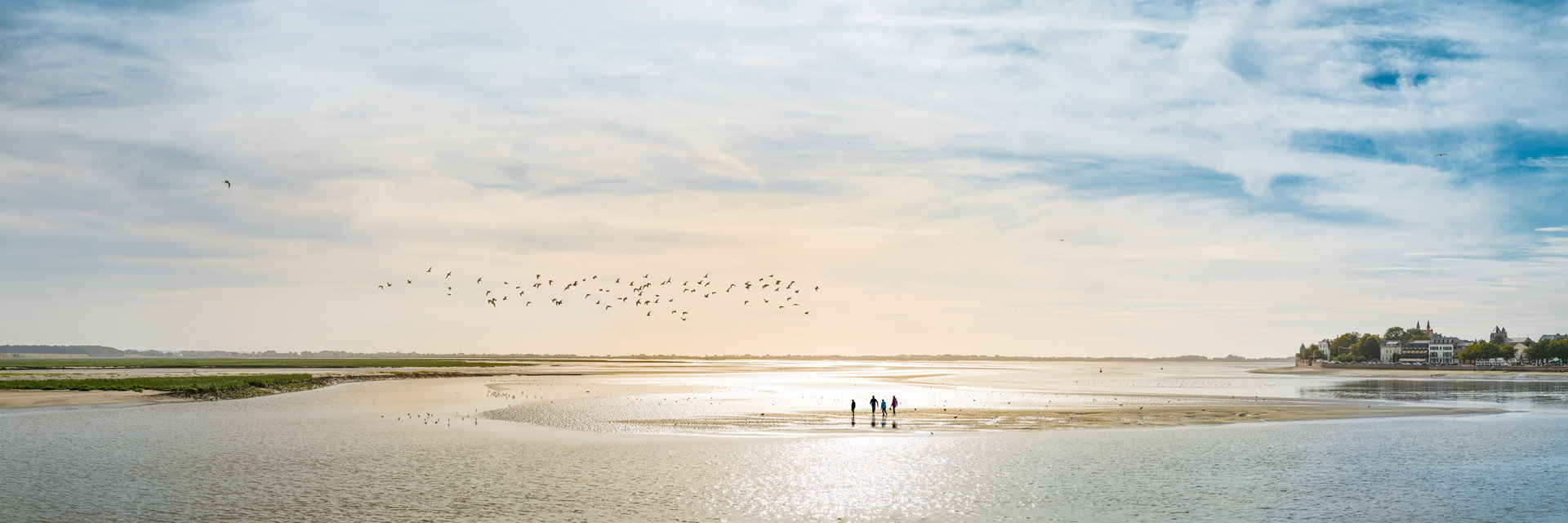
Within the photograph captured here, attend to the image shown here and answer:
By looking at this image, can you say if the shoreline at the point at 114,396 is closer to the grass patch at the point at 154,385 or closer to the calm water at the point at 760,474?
the grass patch at the point at 154,385

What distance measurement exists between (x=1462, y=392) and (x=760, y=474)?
97647 mm

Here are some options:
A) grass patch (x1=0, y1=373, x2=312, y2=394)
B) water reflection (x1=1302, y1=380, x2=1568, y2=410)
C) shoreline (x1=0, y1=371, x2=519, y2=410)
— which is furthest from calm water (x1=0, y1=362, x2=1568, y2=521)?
water reflection (x1=1302, y1=380, x2=1568, y2=410)

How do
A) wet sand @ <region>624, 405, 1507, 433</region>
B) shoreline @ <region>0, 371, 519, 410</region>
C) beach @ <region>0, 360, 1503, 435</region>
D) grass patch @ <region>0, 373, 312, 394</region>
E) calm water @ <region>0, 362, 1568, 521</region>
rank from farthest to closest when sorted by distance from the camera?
grass patch @ <region>0, 373, 312, 394</region>, shoreline @ <region>0, 371, 519, 410</region>, beach @ <region>0, 360, 1503, 435</region>, wet sand @ <region>624, 405, 1507, 433</region>, calm water @ <region>0, 362, 1568, 521</region>

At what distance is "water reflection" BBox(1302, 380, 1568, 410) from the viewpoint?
274 feet

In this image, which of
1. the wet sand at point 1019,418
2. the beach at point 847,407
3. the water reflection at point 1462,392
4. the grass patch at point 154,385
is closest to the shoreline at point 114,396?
the beach at point 847,407

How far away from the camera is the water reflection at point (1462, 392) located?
3290 inches

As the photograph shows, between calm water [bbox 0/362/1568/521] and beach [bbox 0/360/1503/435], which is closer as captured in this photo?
calm water [bbox 0/362/1568/521]

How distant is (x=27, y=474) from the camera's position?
3425cm

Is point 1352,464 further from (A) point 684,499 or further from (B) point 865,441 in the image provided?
(A) point 684,499

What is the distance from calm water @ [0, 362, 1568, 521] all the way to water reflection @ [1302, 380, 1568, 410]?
33.1 metres

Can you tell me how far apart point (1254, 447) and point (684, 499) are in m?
28.8

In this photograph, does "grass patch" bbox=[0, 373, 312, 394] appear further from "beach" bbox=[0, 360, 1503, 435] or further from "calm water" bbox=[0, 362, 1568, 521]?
"calm water" bbox=[0, 362, 1568, 521]

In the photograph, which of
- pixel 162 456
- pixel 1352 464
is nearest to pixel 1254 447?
pixel 1352 464

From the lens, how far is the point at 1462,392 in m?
99.8
